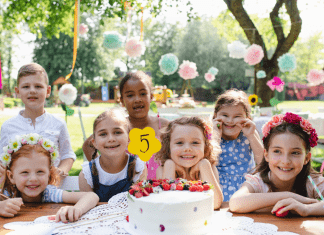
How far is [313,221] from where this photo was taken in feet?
4.50

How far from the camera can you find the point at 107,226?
131 cm

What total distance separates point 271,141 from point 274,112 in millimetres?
4837

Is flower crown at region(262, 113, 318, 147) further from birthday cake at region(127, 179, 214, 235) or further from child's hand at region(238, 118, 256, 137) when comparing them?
birthday cake at region(127, 179, 214, 235)

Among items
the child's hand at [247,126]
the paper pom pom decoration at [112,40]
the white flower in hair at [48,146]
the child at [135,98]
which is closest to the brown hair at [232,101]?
the child's hand at [247,126]

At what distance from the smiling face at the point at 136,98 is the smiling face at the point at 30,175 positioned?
1.10 meters

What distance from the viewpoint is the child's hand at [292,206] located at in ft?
4.62

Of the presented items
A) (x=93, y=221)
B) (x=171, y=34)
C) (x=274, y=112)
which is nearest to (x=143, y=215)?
(x=93, y=221)

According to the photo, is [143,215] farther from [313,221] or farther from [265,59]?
[265,59]

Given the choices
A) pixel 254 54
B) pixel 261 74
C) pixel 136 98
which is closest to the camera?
pixel 136 98

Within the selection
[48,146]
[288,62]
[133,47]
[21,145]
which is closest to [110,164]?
[48,146]

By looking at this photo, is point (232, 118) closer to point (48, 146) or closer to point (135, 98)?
point (135, 98)

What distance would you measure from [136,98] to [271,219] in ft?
5.38

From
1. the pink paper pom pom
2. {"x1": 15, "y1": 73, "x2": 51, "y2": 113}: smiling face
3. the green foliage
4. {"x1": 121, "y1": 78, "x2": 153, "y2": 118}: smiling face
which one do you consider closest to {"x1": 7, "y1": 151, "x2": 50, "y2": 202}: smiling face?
{"x1": 15, "y1": 73, "x2": 51, "y2": 113}: smiling face

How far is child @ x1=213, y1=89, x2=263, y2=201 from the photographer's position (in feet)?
7.78
